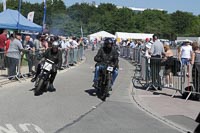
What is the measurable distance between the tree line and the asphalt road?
87300mm

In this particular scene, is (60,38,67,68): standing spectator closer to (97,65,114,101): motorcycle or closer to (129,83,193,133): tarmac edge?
(129,83,193,133): tarmac edge

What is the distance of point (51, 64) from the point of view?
13.1 meters

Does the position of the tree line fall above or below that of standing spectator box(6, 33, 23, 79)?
above

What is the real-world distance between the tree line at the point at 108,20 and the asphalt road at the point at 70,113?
8730 cm

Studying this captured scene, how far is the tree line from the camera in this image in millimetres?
109175

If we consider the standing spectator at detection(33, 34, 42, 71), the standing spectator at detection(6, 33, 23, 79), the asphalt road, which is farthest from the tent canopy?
the asphalt road

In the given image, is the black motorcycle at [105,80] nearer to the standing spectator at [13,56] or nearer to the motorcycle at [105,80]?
the motorcycle at [105,80]

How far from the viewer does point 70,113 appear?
33.6 feet

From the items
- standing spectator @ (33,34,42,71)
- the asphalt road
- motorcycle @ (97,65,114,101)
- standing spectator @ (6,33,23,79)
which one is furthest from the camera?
standing spectator @ (33,34,42,71)

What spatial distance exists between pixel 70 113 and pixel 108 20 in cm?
10795

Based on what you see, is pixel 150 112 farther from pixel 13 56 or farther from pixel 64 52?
pixel 64 52

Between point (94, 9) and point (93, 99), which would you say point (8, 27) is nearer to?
point (93, 99)

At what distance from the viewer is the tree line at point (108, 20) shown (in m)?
109

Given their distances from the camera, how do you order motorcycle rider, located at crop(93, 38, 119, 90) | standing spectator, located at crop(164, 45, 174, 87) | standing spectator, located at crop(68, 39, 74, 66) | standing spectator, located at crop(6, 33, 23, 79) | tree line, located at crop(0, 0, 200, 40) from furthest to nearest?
tree line, located at crop(0, 0, 200, 40) < standing spectator, located at crop(68, 39, 74, 66) < standing spectator, located at crop(6, 33, 23, 79) < standing spectator, located at crop(164, 45, 174, 87) < motorcycle rider, located at crop(93, 38, 119, 90)
